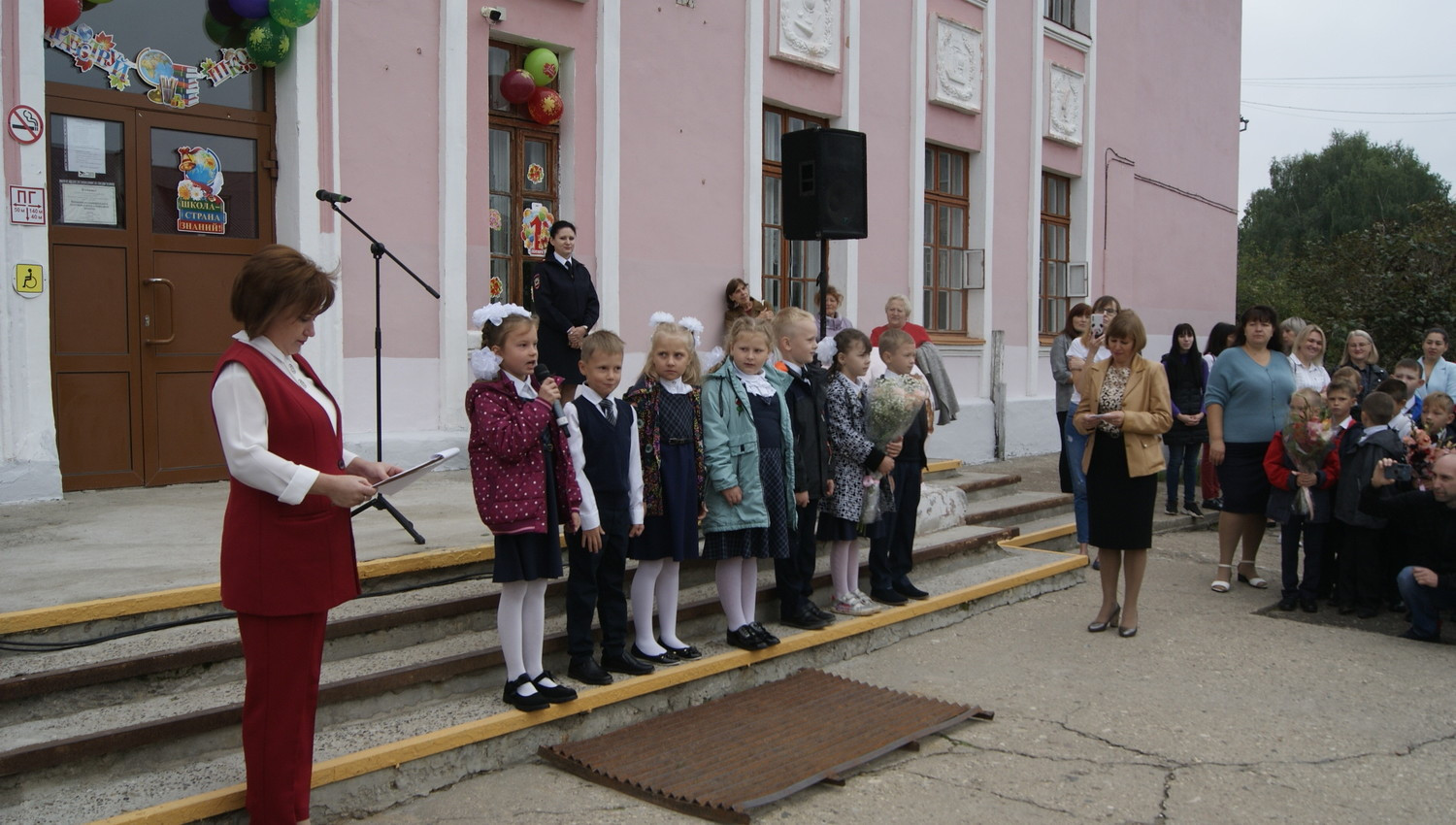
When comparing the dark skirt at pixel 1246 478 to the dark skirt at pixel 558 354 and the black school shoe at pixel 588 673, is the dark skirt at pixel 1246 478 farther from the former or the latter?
the black school shoe at pixel 588 673

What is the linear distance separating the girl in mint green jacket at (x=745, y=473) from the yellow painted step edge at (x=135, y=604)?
135 centimetres

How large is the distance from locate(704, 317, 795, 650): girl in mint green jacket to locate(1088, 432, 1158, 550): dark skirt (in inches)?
74.2

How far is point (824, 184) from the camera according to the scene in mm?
7938

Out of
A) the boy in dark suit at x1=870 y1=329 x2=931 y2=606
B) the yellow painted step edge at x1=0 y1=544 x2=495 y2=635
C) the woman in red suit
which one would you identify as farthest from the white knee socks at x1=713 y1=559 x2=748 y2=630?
the woman in red suit

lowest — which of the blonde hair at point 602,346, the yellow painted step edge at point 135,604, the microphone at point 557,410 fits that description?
the yellow painted step edge at point 135,604

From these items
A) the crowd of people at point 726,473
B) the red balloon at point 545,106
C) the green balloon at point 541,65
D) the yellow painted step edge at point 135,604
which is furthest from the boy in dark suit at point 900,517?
the green balloon at point 541,65

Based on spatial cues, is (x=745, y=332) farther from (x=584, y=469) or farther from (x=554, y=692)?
(x=554, y=692)

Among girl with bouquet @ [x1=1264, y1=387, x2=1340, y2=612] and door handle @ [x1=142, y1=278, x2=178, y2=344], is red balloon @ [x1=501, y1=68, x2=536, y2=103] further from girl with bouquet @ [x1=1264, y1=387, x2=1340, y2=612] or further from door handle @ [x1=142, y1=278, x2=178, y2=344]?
girl with bouquet @ [x1=1264, y1=387, x2=1340, y2=612]

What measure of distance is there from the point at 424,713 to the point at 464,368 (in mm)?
4320

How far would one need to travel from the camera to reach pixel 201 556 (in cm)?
526

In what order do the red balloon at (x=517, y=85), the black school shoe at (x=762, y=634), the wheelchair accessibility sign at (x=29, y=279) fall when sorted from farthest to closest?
the red balloon at (x=517, y=85)
the wheelchair accessibility sign at (x=29, y=279)
the black school shoe at (x=762, y=634)

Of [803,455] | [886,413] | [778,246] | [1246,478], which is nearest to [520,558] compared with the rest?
[803,455]

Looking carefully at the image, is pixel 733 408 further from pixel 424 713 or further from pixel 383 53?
pixel 383 53

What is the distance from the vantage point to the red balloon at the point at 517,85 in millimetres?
8633
